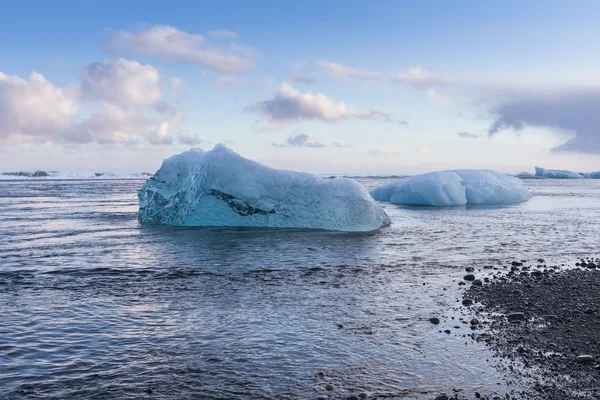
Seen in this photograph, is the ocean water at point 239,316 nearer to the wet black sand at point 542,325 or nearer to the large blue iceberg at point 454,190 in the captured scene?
the wet black sand at point 542,325

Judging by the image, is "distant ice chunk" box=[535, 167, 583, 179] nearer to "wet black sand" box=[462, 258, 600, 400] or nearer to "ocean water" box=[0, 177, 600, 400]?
"ocean water" box=[0, 177, 600, 400]

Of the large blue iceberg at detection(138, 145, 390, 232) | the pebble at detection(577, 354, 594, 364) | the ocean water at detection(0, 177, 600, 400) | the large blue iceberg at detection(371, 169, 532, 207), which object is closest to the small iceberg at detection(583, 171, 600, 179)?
the large blue iceberg at detection(371, 169, 532, 207)

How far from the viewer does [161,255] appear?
15.3 metres

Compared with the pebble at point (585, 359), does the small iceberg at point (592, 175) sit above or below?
above

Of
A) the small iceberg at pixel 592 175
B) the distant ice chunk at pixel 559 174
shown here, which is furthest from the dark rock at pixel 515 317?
the small iceberg at pixel 592 175

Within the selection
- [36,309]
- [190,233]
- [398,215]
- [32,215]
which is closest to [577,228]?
[398,215]

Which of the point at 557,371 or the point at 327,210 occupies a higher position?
the point at 327,210

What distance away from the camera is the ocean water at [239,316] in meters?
6.21

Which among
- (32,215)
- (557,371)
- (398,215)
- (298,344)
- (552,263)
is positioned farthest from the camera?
(398,215)

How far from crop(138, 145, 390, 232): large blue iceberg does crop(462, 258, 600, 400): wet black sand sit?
927cm

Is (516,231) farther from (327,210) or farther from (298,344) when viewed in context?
(298,344)

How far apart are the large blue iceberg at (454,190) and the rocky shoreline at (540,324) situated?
25.6m

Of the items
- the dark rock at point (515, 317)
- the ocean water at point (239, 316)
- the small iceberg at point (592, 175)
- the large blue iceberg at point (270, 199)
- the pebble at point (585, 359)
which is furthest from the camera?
the small iceberg at point (592, 175)

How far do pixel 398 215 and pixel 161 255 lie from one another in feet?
58.2
